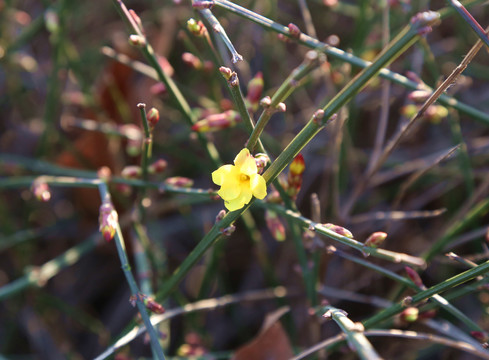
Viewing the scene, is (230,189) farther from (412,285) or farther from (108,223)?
(412,285)

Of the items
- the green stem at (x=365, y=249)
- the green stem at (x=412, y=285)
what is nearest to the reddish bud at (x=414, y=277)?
the green stem at (x=412, y=285)

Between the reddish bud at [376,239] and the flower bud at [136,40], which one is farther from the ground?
the flower bud at [136,40]

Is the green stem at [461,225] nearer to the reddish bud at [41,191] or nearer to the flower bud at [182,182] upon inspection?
the flower bud at [182,182]

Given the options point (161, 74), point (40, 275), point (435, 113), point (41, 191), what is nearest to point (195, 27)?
point (161, 74)

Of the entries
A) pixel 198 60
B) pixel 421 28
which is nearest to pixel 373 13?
pixel 198 60

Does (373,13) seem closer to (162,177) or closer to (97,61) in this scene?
(162,177)

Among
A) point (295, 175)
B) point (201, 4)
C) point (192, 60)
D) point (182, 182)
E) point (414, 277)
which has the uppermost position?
point (192, 60)

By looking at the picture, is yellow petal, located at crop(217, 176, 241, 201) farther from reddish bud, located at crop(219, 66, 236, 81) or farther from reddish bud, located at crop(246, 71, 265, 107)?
reddish bud, located at crop(246, 71, 265, 107)
